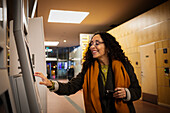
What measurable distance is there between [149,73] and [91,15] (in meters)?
3.57

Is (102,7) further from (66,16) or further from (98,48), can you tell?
(98,48)

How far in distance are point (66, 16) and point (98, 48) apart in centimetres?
601

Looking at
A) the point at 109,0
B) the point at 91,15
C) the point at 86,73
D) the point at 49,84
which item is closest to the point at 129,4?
the point at 109,0

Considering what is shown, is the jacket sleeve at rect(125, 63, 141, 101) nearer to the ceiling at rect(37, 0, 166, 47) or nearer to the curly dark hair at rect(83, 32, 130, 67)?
the curly dark hair at rect(83, 32, 130, 67)

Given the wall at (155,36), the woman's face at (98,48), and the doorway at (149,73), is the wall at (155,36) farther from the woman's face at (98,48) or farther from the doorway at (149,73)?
the woman's face at (98,48)

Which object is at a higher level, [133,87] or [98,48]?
[98,48]

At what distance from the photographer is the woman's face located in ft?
5.99

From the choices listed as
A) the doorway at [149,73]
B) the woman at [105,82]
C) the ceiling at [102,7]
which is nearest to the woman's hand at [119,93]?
the woman at [105,82]

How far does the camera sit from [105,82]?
5.73ft

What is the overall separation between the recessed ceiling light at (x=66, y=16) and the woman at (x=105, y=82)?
539cm

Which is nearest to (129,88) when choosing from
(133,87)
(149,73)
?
(133,87)

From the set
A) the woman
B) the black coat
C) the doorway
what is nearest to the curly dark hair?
the woman

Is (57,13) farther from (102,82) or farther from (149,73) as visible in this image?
(102,82)

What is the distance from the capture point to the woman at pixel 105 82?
1.60 metres
